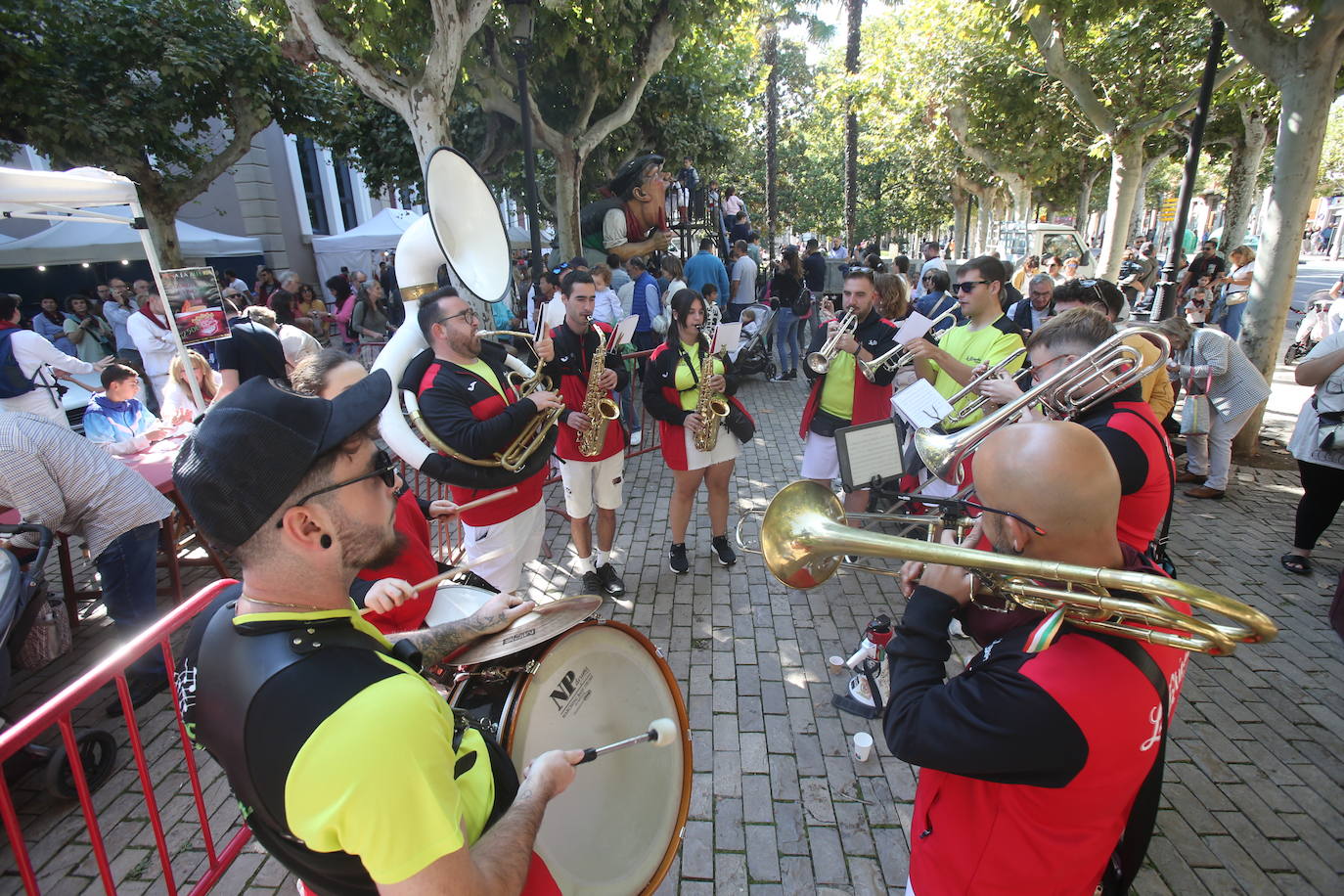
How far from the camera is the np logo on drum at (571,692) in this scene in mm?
1844

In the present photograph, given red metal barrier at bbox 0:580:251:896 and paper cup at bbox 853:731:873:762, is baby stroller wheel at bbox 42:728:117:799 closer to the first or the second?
red metal barrier at bbox 0:580:251:896

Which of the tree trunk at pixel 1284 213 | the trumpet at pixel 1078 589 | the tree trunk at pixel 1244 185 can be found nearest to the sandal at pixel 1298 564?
the tree trunk at pixel 1284 213

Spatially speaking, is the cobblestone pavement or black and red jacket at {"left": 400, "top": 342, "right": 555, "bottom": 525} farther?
black and red jacket at {"left": 400, "top": 342, "right": 555, "bottom": 525}

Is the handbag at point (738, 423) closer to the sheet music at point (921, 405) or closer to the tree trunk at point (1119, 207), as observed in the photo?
the sheet music at point (921, 405)

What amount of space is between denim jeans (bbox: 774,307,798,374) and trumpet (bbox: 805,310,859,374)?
6.59m

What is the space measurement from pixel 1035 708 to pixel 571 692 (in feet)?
3.92

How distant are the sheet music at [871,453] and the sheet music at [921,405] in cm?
18

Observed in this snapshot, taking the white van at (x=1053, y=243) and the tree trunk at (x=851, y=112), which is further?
the tree trunk at (x=851, y=112)

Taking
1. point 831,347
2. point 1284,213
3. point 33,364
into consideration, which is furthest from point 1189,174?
point 33,364

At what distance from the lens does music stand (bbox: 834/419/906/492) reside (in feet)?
10.2

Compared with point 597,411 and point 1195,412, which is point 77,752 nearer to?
point 597,411

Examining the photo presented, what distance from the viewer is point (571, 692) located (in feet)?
6.18

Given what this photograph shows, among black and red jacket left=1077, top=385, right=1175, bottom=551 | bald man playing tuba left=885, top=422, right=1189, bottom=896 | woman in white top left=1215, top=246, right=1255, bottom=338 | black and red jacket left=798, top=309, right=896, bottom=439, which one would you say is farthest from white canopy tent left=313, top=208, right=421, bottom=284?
bald man playing tuba left=885, top=422, right=1189, bottom=896

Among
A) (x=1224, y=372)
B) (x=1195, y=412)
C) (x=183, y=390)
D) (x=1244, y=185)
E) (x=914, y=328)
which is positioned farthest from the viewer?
(x=1244, y=185)
